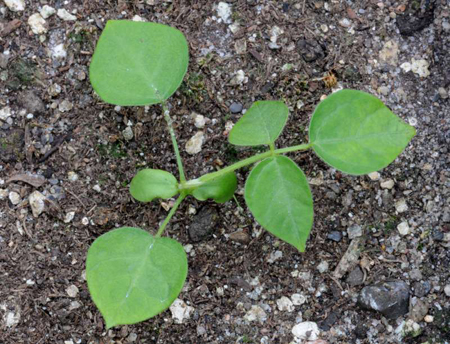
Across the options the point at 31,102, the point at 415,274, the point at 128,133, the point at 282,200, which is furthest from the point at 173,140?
the point at 415,274

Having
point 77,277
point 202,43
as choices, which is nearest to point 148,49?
point 202,43

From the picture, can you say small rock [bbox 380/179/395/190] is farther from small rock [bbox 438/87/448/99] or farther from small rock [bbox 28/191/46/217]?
small rock [bbox 28/191/46/217]

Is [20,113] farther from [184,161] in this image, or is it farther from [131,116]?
[184,161]

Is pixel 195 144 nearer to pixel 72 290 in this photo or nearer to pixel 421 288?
pixel 72 290

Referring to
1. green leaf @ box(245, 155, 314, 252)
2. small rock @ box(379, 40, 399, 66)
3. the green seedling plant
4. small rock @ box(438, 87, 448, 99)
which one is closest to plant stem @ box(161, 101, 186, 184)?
the green seedling plant

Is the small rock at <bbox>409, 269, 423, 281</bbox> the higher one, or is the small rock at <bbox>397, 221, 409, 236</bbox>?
the small rock at <bbox>397, 221, 409, 236</bbox>

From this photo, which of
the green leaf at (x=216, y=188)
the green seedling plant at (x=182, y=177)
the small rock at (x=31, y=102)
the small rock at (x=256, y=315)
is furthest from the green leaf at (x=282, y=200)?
the small rock at (x=31, y=102)
